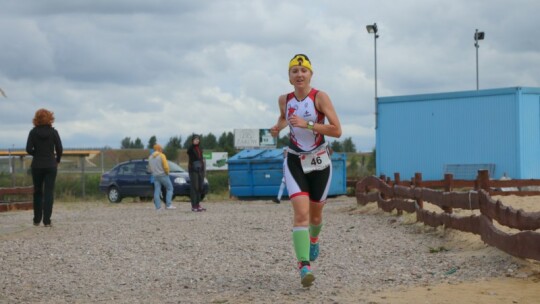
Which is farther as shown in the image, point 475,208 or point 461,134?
point 461,134

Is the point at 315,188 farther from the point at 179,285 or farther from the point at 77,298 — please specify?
the point at 77,298

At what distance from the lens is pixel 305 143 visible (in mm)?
8195

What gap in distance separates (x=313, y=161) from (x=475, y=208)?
4040mm

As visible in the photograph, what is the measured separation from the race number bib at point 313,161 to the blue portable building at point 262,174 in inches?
905

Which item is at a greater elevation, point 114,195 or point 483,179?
point 483,179

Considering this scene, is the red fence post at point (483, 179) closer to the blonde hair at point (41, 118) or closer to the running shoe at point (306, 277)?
the running shoe at point (306, 277)

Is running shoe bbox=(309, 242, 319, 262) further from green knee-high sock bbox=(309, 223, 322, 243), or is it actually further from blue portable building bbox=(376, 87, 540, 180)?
blue portable building bbox=(376, 87, 540, 180)

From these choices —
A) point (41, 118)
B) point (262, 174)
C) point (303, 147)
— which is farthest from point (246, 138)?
point (303, 147)

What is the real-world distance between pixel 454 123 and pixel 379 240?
1971 centimetres

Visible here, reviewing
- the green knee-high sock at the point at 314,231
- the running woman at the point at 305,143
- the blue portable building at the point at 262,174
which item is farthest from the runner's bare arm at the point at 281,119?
the blue portable building at the point at 262,174

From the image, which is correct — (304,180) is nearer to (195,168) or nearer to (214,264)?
(214,264)

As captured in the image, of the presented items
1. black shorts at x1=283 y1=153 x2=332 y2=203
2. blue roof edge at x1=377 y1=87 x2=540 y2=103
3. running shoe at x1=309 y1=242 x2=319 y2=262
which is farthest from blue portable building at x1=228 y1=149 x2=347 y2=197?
black shorts at x1=283 y1=153 x2=332 y2=203

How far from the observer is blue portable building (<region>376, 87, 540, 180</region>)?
30109 mm

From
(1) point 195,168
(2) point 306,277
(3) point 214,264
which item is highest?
(1) point 195,168
